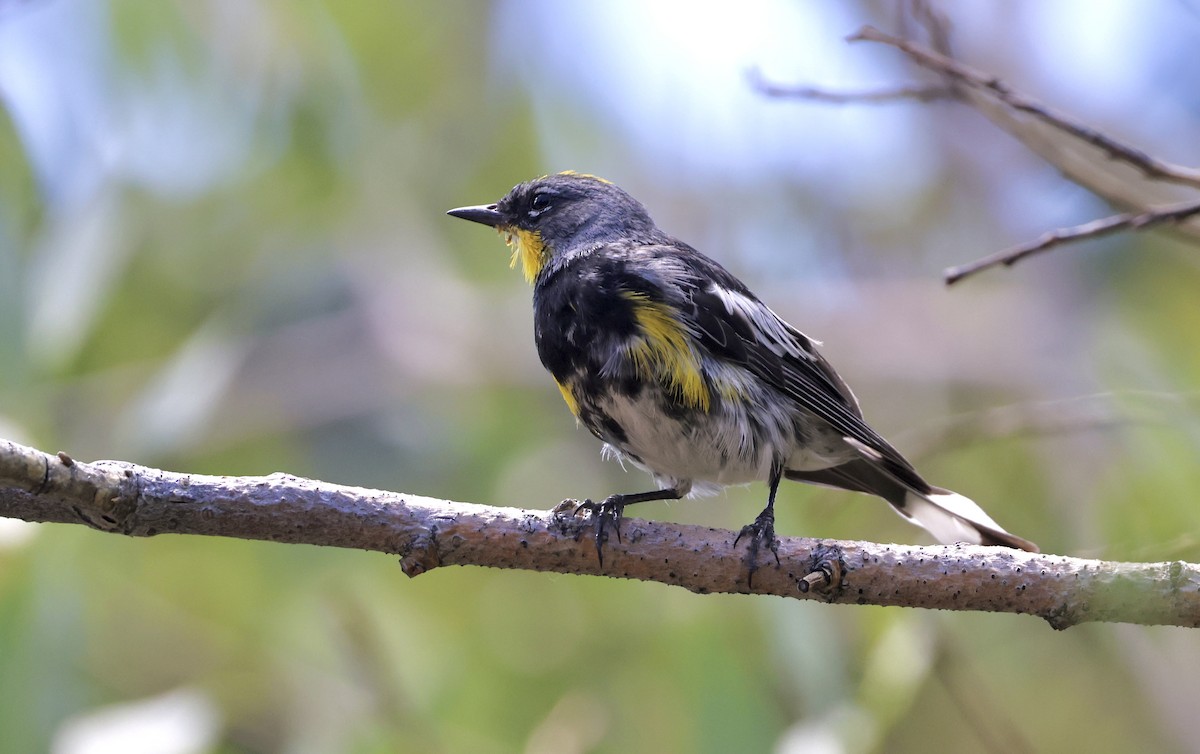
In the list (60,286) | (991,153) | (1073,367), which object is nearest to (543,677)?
(60,286)

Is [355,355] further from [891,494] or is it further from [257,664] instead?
[891,494]

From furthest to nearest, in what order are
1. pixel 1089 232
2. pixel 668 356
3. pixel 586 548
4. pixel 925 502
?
1. pixel 925 502
2. pixel 668 356
3. pixel 586 548
4. pixel 1089 232

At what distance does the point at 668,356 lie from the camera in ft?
10.9

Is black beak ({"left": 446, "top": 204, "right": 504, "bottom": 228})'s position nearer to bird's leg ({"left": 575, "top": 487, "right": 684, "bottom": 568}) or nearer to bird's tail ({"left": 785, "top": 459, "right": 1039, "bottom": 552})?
bird's tail ({"left": 785, "top": 459, "right": 1039, "bottom": 552})

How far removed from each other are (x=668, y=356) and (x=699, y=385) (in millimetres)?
131

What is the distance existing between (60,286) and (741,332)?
259cm

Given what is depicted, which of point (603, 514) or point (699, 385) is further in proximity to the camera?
point (699, 385)

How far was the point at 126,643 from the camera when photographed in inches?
205

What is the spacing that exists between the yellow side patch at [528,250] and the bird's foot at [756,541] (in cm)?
150

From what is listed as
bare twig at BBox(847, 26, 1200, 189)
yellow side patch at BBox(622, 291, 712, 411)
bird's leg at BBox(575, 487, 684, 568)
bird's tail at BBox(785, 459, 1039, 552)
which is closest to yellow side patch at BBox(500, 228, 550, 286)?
yellow side patch at BBox(622, 291, 712, 411)

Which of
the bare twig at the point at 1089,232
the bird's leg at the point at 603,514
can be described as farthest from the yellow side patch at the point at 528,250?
the bare twig at the point at 1089,232

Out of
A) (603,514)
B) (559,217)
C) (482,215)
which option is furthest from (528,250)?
(603,514)

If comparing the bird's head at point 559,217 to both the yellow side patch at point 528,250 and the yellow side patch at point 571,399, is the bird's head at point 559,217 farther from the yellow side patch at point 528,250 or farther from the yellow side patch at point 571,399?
the yellow side patch at point 571,399

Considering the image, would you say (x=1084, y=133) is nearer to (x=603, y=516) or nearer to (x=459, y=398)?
(x=603, y=516)
